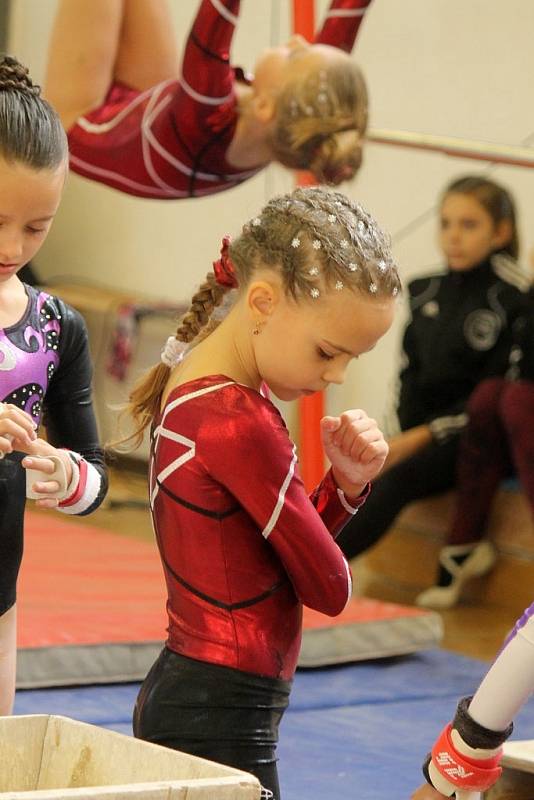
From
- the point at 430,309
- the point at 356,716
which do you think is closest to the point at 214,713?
the point at 356,716

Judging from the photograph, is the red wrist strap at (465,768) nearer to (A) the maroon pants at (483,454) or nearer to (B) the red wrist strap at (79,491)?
(B) the red wrist strap at (79,491)

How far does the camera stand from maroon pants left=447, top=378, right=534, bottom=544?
4301mm

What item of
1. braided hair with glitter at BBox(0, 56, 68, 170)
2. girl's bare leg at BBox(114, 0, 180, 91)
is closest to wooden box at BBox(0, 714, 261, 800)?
braided hair with glitter at BBox(0, 56, 68, 170)

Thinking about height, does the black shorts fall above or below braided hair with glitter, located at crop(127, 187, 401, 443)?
below

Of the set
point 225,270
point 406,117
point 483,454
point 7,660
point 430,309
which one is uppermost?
point 225,270

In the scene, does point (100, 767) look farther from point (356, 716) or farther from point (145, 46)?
point (145, 46)

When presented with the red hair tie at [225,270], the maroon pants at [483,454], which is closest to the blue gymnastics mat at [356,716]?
the maroon pants at [483,454]

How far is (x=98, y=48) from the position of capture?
11.0 feet

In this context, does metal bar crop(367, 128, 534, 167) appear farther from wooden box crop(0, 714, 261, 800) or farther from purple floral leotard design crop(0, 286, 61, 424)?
wooden box crop(0, 714, 261, 800)

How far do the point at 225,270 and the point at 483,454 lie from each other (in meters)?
2.80

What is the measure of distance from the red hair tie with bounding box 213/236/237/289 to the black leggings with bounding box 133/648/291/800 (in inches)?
18.3

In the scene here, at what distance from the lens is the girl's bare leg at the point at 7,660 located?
6.01ft

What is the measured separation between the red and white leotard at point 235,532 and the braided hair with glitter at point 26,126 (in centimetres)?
34

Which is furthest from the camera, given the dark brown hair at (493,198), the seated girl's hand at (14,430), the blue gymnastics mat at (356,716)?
the dark brown hair at (493,198)
